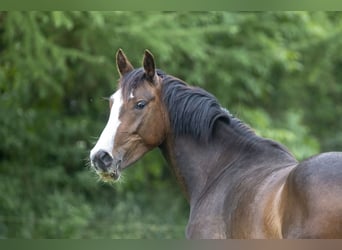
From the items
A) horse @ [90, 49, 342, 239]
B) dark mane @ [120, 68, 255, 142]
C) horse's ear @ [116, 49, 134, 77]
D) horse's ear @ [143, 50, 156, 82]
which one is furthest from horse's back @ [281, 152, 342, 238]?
horse's ear @ [116, 49, 134, 77]

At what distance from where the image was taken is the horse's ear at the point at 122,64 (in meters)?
A: 3.62

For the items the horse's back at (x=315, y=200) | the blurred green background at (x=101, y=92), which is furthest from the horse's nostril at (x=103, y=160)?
the blurred green background at (x=101, y=92)

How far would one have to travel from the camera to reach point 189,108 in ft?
11.2

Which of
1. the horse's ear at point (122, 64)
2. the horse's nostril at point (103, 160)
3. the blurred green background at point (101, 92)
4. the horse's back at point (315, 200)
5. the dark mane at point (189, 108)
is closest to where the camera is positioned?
the horse's back at point (315, 200)

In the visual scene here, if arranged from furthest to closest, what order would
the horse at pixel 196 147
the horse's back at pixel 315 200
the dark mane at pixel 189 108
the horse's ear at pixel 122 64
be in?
the horse's ear at pixel 122 64 < the dark mane at pixel 189 108 < the horse at pixel 196 147 < the horse's back at pixel 315 200

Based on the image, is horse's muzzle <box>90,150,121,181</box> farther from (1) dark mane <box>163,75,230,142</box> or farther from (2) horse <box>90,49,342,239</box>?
(1) dark mane <box>163,75,230,142</box>

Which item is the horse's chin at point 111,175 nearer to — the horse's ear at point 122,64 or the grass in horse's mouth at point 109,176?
the grass in horse's mouth at point 109,176

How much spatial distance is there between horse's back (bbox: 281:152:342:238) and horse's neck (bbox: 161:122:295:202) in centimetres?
67

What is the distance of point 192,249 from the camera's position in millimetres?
1476

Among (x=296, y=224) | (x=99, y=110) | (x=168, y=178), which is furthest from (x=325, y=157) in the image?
(x=168, y=178)

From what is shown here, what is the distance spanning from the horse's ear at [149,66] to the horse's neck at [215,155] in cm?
31

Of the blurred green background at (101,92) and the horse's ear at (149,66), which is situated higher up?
the horse's ear at (149,66)

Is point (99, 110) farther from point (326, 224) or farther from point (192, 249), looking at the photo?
point (192, 249)

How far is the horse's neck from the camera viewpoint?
3.28m
